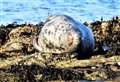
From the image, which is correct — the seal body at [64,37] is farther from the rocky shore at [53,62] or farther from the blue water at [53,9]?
the blue water at [53,9]

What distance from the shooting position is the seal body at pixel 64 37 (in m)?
9.90

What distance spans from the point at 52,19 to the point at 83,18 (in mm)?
5910

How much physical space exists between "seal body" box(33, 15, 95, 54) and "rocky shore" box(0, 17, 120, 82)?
157 millimetres

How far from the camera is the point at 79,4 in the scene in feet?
64.2

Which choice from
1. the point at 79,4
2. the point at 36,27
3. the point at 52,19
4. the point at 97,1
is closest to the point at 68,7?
the point at 79,4

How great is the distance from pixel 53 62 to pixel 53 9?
9.19 m

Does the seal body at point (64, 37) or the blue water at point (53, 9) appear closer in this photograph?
the seal body at point (64, 37)

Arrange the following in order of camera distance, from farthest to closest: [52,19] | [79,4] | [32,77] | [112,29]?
[79,4], [112,29], [52,19], [32,77]

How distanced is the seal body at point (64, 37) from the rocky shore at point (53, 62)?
0.16m

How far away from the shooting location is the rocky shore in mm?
8445

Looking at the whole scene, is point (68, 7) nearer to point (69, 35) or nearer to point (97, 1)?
point (97, 1)

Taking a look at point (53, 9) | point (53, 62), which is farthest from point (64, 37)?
point (53, 9)

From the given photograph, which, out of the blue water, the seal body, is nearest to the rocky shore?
the seal body

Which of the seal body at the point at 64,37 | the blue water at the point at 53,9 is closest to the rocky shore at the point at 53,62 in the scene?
the seal body at the point at 64,37
